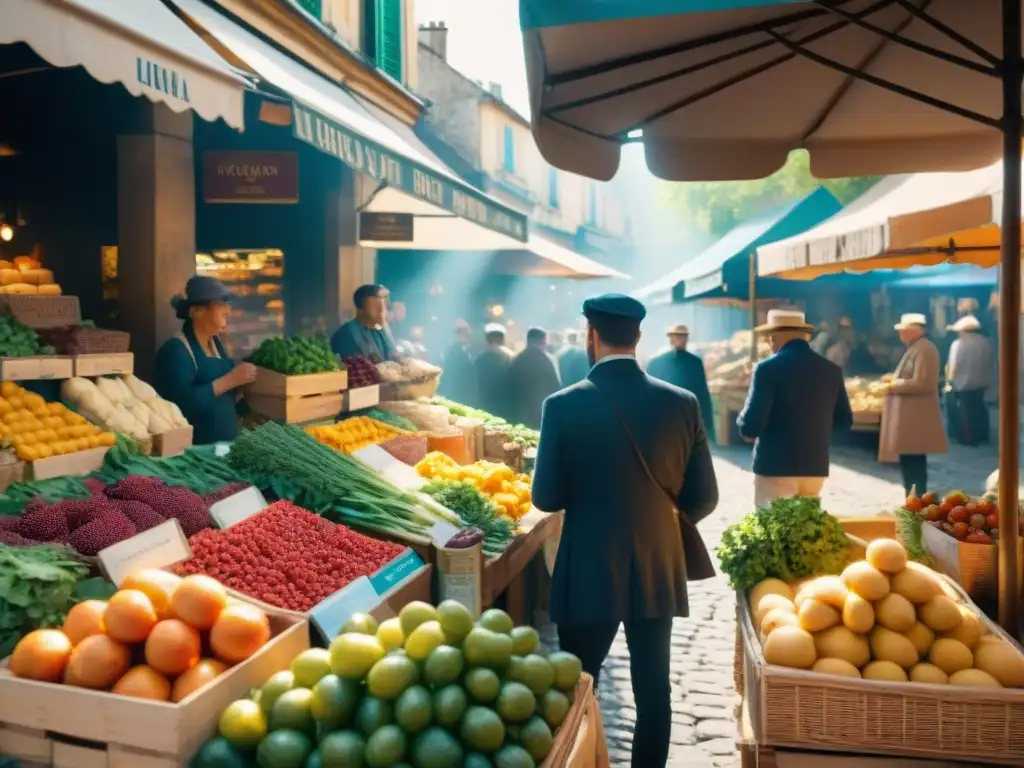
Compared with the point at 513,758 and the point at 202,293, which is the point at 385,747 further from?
the point at 202,293

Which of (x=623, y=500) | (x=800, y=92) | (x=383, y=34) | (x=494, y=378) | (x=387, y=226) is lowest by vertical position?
(x=623, y=500)

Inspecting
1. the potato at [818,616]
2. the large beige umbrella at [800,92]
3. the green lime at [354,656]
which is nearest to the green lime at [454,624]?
the green lime at [354,656]

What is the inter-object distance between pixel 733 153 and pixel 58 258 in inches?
313

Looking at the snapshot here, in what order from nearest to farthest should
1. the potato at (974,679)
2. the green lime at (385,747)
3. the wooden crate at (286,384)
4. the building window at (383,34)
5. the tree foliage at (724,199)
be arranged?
the green lime at (385,747) → the potato at (974,679) → the wooden crate at (286,384) → the building window at (383,34) → the tree foliage at (724,199)

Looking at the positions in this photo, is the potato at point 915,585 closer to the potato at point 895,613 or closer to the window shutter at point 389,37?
the potato at point 895,613

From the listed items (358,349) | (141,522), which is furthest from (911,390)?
(141,522)

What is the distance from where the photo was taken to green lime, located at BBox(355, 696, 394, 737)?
8.97ft

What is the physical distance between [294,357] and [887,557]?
15.3ft

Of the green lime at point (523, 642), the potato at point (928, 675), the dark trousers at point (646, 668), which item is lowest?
the dark trousers at point (646, 668)

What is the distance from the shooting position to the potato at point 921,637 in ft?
11.7

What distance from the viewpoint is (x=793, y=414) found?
23.1 feet

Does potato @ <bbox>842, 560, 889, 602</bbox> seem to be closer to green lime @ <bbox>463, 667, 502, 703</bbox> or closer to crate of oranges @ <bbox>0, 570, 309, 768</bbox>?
green lime @ <bbox>463, 667, 502, 703</bbox>

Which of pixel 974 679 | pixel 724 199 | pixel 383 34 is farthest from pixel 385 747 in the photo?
pixel 724 199

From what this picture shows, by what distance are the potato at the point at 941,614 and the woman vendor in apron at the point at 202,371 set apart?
15.6 feet
